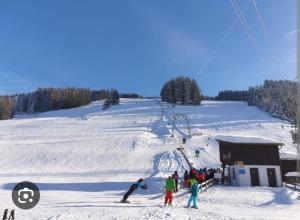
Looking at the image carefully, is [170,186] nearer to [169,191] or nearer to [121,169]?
[169,191]

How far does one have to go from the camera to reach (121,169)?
3700 cm

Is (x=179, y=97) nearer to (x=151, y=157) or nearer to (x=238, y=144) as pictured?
(x=151, y=157)

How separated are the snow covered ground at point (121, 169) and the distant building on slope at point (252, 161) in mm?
4984

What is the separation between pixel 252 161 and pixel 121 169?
15510 millimetres

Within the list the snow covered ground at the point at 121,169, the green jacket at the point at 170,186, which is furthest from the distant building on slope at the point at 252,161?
the green jacket at the point at 170,186

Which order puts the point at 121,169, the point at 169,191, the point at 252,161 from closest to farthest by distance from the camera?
the point at 169,191 → the point at 252,161 → the point at 121,169

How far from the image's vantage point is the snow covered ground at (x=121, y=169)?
1343 cm

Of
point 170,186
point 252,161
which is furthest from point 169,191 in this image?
point 252,161

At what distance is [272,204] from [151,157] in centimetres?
2577

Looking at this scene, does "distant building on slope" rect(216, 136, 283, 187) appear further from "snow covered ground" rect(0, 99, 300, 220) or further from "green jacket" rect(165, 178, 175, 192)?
"green jacket" rect(165, 178, 175, 192)

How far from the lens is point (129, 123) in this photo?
78.1m

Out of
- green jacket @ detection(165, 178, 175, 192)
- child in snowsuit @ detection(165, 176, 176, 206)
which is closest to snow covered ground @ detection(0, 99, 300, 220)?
child in snowsuit @ detection(165, 176, 176, 206)

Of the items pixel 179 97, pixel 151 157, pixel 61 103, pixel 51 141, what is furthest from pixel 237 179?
pixel 61 103

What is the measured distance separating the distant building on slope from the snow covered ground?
4.98m
